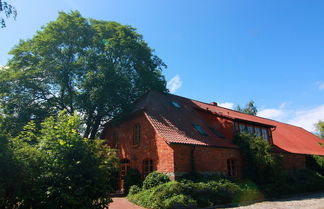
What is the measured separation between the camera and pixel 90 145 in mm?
8250

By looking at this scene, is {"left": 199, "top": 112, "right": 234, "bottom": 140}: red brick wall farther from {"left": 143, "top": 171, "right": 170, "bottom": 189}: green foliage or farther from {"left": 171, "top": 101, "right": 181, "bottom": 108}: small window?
{"left": 143, "top": 171, "right": 170, "bottom": 189}: green foliage

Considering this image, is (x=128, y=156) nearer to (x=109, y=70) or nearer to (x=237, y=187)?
(x=109, y=70)

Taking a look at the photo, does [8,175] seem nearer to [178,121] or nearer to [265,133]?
[178,121]

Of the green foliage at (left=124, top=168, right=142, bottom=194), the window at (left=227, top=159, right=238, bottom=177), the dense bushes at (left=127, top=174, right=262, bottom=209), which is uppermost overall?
the window at (left=227, top=159, right=238, bottom=177)

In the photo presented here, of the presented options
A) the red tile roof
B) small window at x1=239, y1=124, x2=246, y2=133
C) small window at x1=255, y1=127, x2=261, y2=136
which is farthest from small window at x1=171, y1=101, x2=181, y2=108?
small window at x1=255, y1=127, x2=261, y2=136

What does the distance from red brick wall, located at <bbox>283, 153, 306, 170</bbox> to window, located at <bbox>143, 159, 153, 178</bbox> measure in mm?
12403

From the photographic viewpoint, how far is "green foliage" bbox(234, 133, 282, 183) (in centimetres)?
1608

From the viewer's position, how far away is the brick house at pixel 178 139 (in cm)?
1434

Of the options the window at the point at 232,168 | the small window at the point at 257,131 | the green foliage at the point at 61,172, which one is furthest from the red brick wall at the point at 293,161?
the green foliage at the point at 61,172

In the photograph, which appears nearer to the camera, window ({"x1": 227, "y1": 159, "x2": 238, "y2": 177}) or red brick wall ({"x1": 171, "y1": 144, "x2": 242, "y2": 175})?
red brick wall ({"x1": 171, "y1": 144, "x2": 242, "y2": 175})

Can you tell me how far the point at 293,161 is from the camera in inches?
830

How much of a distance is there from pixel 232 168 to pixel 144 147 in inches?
265

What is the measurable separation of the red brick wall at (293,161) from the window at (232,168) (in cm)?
606

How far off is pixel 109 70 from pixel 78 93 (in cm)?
362
